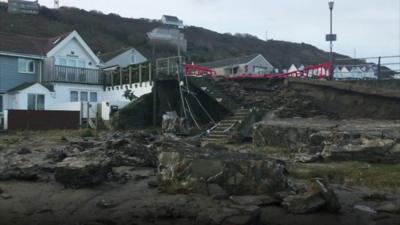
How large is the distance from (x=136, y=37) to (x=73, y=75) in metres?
70.3

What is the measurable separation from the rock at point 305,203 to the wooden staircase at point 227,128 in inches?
552

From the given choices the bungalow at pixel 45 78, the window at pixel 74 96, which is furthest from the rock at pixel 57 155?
the window at pixel 74 96

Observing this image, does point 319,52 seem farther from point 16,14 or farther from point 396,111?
point 396,111

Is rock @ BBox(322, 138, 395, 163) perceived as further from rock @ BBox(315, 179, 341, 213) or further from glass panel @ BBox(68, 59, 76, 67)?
glass panel @ BBox(68, 59, 76, 67)

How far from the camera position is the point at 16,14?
10806 centimetres

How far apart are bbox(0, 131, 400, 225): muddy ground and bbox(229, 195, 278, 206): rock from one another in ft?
0.32

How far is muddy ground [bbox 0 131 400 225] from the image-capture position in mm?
10930

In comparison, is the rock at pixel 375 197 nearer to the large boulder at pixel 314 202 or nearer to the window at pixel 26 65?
the large boulder at pixel 314 202

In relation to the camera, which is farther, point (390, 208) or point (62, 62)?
point (62, 62)

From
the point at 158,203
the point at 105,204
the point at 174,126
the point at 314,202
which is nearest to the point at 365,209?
the point at 314,202

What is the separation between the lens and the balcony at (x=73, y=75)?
44.1m

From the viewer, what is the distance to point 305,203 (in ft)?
36.7

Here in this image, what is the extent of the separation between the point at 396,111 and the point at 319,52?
12451cm

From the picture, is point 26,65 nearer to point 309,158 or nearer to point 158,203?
point 309,158
